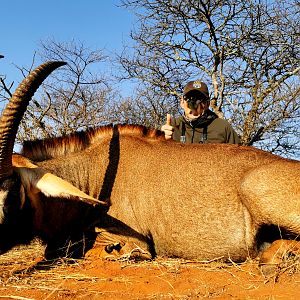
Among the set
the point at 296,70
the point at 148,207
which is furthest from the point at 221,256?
the point at 296,70

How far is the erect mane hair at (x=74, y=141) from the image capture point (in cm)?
541

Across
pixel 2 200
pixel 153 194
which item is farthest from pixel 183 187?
pixel 2 200

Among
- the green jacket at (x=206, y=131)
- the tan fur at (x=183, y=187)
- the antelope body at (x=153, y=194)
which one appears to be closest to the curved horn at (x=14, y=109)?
the antelope body at (x=153, y=194)

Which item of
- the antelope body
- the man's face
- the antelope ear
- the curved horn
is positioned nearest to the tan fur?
the antelope body

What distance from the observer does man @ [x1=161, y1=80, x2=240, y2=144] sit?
7000 mm

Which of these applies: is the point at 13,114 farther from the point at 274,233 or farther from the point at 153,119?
the point at 153,119

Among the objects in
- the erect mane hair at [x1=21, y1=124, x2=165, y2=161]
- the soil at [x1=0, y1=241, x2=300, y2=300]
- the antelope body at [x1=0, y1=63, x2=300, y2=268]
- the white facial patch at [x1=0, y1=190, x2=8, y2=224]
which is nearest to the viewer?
the soil at [x1=0, y1=241, x2=300, y2=300]

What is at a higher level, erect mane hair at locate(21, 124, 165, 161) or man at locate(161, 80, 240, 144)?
man at locate(161, 80, 240, 144)

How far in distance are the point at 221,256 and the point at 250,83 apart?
1094 cm

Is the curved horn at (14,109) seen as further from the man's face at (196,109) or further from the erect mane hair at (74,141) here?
the man's face at (196,109)

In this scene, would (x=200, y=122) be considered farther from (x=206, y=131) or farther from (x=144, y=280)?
(x=144, y=280)

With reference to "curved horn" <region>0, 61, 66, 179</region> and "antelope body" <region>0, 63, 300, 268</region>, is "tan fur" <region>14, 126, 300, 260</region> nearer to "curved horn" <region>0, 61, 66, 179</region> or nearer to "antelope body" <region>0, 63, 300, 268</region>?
"antelope body" <region>0, 63, 300, 268</region>

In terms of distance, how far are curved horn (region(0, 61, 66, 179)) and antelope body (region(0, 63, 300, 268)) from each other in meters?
0.02

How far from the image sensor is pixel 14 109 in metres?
4.34
